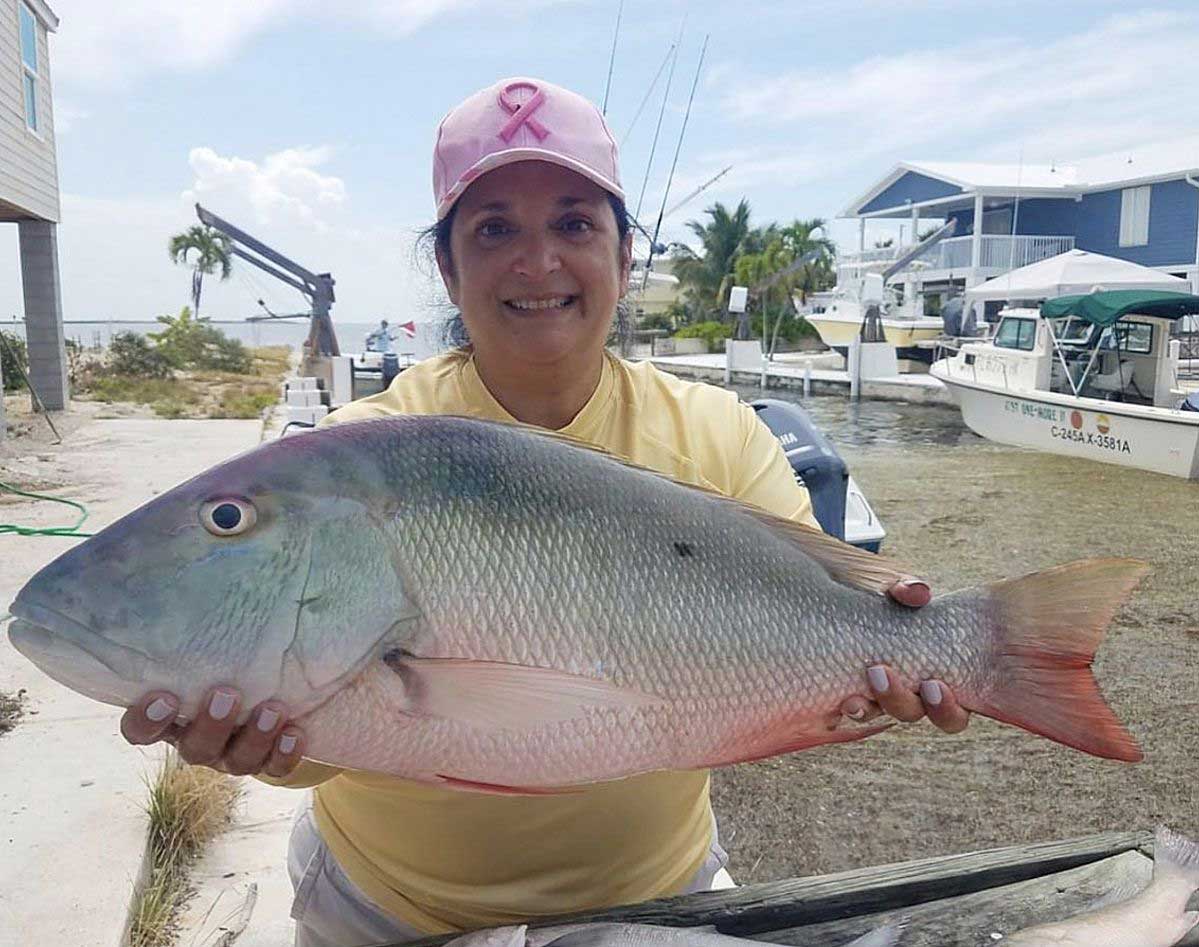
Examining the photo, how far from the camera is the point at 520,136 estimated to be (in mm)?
1771

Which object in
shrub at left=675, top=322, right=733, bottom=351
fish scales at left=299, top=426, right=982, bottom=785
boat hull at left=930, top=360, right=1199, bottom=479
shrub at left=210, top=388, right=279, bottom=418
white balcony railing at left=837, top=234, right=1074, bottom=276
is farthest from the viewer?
shrub at left=675, top=322, right=733, bottom=351

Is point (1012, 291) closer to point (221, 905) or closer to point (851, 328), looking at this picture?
point (851, 328)

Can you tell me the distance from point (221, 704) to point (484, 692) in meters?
0.33

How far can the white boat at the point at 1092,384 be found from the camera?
1358cm

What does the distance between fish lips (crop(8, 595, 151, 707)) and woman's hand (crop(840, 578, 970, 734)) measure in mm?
1004

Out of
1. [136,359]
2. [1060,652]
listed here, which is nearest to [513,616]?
[1060,652]

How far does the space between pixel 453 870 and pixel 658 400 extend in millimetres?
969

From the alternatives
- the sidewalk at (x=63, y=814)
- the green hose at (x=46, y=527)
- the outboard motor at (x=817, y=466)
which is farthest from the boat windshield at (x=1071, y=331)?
the sidewalk at (x=63, y=814)

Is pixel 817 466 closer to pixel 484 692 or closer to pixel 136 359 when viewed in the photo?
pixel 484 692

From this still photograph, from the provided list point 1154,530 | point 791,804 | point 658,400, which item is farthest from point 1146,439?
point 658,400

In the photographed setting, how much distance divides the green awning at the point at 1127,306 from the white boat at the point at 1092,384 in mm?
15

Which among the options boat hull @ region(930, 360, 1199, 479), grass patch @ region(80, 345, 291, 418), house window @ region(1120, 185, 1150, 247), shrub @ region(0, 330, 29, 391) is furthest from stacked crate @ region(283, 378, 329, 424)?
house window @ region(1120, 185, 1150, 247)

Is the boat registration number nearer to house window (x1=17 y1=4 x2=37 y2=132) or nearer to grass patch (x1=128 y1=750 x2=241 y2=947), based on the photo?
grass patch (x1=128 y1=750 x2=241 y2=947)

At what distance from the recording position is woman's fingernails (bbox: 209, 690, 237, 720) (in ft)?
4.16
